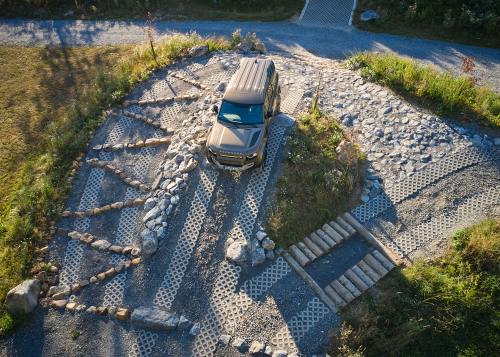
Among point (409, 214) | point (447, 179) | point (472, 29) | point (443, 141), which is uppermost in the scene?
point (472, 29)

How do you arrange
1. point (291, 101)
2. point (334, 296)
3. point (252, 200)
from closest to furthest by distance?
point (334, 296)
point (252, 200)
point (291, 101)

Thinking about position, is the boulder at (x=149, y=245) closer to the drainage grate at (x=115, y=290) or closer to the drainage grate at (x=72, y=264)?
the drainage grate at (x=115, y=290)

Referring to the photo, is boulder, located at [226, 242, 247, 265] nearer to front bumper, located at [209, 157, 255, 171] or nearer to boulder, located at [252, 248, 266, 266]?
boulder, located at [252, 248, 266, 266]

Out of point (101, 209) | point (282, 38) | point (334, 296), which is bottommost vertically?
point (334, 296)

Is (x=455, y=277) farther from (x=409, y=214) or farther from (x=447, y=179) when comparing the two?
(x=447, y=179)

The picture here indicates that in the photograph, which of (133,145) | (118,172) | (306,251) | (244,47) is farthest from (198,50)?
(306,251)

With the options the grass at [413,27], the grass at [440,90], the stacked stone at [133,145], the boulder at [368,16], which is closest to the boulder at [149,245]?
the stacked stone at [133,145]

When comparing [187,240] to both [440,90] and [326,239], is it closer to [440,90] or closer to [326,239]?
[326,239]

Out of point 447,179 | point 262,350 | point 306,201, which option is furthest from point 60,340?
point 447,179
